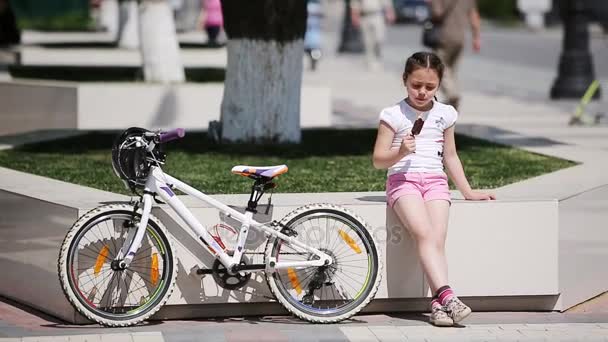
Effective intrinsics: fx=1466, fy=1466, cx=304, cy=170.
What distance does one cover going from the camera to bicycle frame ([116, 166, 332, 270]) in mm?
7328

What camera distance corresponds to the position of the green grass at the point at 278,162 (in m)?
9.25

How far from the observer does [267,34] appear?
441 inches

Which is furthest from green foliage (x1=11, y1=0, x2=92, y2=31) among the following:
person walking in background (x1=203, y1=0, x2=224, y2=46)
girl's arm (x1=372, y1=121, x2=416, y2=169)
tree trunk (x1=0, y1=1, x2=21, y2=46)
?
girl's arm (x1=372, y1=121, x2=416, y2=169)

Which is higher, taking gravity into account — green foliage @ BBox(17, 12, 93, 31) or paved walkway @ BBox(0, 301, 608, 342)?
paved walkway @ BBox(0, 301, 608, 342)

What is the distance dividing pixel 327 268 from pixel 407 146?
0.77 m

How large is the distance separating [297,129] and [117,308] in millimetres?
4212

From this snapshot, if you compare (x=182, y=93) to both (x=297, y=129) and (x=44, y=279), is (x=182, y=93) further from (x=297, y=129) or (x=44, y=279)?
(x=44, y=279)

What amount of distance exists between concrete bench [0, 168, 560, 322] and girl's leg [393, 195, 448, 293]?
17 centimetres

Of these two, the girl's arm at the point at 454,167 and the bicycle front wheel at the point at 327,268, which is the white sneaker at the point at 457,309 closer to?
the bicycle front wheel at the point at 327,268

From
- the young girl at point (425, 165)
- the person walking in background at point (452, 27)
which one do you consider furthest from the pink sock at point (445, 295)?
the person walking in background at point (452, 27)

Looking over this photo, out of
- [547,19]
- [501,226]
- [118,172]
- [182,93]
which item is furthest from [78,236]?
[547,19]

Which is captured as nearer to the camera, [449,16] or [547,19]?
[449,16]

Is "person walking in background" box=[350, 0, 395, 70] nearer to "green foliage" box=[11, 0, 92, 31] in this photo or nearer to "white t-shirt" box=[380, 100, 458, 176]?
"white t-shirt" box=[380, 100, 458, 176]

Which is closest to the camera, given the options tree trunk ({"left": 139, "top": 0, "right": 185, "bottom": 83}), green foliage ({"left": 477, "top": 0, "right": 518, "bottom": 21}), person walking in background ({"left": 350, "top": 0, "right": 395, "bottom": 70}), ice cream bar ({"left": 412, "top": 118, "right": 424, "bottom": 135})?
ice cream bar ({"left": 412, "top": 118, "right": 424, "bottom": 135})
